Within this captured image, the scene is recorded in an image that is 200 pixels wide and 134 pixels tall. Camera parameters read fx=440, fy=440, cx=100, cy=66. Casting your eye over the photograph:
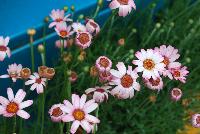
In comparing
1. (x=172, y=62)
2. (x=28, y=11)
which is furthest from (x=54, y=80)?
(x=172, y=62)

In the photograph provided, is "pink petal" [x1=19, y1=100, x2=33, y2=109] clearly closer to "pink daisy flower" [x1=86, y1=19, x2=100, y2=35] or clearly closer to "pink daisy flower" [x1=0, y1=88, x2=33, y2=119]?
"pink daisy flower" [x1=0, y1=88, x2=33, y2=119]

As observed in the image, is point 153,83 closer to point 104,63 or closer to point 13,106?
point 104,63

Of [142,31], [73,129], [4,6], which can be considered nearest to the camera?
[73,129]

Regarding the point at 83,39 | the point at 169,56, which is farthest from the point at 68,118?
the point at 169,56

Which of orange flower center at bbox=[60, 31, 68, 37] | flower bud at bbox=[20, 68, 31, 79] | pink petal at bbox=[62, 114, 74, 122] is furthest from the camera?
orange flower center at bbox=[60, 31, 68, 37]

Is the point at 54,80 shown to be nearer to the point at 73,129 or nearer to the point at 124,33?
the point at 124,33

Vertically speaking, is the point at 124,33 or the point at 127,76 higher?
the point at 124,33

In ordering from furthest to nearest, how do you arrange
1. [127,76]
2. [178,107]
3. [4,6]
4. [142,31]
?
[142,31] → [178,107] → [4,6] → [127,76]

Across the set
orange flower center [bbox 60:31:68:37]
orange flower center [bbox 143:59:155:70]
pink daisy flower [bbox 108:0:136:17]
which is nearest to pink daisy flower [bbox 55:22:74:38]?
orange flower center [bbox 60:31:68:37]

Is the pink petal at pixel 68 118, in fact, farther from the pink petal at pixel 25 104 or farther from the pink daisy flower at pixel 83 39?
the pink daisy flower at pixel 83 39
